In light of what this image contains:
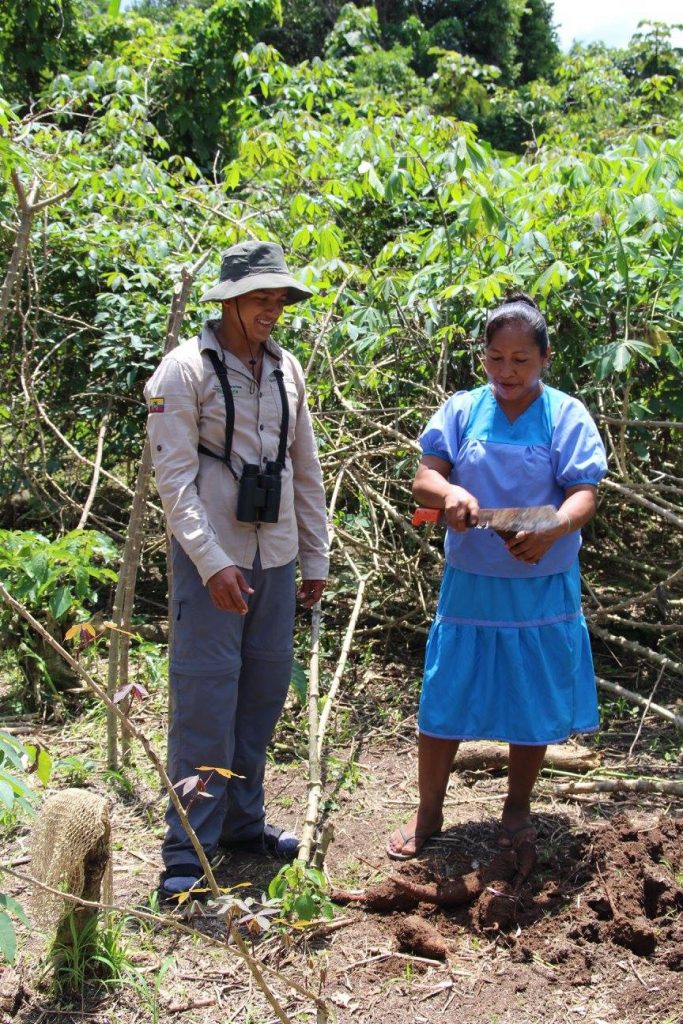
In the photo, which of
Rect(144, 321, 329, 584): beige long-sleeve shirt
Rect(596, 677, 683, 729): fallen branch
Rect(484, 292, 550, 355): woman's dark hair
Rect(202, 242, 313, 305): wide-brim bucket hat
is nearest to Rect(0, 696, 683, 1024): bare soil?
Rect(596, 677, 683, 729): fallen branch

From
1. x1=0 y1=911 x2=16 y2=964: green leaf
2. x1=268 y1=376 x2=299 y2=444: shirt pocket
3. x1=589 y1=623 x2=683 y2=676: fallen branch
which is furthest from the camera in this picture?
x1=589 y1=623 x2=683 y2=676: fallen branch

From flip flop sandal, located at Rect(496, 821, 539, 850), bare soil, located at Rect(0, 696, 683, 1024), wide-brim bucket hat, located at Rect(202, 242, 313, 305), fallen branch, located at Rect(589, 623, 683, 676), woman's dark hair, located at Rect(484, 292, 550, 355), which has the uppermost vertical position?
wide-brim bucket hat, located at Rect(202, 242, 313, 305)

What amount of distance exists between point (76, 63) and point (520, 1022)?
1046cm

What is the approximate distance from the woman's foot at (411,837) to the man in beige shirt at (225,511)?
51cm

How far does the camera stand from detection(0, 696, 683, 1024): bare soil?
87.8 inches

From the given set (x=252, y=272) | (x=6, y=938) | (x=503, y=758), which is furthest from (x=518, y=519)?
(x=6, y=938)

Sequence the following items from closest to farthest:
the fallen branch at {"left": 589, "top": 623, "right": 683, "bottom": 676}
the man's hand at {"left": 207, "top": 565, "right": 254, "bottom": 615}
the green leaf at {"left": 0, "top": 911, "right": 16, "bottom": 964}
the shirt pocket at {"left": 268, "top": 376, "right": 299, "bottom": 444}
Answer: the green leaf at {"left": 0, "top": 911, "right": 16, "bottom": 964}, the man's hand at {"left": 207, "top": 565, "right": 254, "bottom": 615}, the shirt pocket at {"left": 268, "top": 376, "right": 299, "bottom": 444}, the fallen branch at {"left": 589, "top": 623, "right": 683, "bottom": 676}

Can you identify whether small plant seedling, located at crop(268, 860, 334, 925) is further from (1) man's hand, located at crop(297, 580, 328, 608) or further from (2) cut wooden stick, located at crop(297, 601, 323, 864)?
(1) man's hand, located at crop(297, 580, 328, 608)

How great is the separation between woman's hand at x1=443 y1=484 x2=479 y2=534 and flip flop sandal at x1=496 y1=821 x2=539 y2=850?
3.02ft

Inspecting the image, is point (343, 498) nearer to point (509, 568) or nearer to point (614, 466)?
point (614, 466)

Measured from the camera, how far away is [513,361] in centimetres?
262

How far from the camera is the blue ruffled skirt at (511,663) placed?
2711 millimetres

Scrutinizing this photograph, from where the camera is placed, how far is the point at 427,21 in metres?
20.4

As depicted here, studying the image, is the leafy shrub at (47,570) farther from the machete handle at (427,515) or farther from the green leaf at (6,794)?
the green leaf at (6,794)
